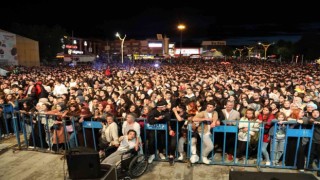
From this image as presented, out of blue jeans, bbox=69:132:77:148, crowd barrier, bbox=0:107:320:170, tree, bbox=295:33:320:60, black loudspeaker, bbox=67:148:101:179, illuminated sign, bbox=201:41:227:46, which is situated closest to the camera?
black loudspeaker, bbox=67:148:101:179

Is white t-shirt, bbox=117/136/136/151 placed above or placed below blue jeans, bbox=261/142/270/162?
above

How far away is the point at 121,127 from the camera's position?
22.9 ft

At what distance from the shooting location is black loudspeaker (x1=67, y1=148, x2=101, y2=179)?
456 centimetres

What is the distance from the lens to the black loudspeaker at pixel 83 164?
15.0 feet

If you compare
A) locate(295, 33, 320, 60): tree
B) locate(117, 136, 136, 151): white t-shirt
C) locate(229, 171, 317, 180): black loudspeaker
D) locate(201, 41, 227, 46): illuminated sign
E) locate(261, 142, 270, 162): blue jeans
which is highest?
locate(201, 41, 227, 46): illuminated sign

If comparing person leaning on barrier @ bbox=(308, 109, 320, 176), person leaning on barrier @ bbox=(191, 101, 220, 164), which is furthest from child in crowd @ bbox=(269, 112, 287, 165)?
person leaning on barrier @ bbox=(191, 101, 220, 164)

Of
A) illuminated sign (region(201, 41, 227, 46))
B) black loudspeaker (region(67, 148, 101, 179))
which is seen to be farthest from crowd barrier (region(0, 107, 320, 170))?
illuminated sign (region(201, 41, 227, 46))

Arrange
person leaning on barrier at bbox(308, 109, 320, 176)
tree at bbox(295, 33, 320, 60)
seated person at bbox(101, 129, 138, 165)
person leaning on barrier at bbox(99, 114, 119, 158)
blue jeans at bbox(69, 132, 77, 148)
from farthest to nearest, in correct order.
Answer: tree at bbox(295, 33, 320, 60)
blue jeans at bbox(69, 132, 77, 148)
person leaning on barrier at bbox(99, 114, 119, 158)
seated person at bbox(101, 129, 138, 165)
person leaning on barrier at bbox(308, 109, 320, 176)

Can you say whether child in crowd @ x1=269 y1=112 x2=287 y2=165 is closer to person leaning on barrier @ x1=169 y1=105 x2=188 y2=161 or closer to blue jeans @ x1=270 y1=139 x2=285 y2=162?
blue jeans @ x1=270 y1=139 x2=285 y2=162

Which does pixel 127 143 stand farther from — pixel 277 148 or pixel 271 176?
pixel 277 148

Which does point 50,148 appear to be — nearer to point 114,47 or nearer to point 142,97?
point 142,97

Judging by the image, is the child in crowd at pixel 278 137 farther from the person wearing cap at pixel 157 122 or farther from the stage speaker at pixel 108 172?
the stage speaker at pixel 108 172

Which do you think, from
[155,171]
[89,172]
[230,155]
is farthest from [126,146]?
[230,155]

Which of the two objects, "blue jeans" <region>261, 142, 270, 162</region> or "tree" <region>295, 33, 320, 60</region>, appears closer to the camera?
"blue jeans" <region>261, 142, 270, 162</region>
